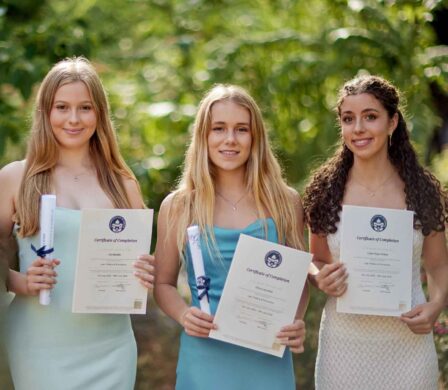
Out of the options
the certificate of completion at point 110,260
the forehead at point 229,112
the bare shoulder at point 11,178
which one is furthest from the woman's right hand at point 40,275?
the forehead at point 229,112

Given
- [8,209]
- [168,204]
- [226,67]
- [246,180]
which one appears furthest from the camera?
[226,67]

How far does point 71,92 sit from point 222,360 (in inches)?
61.8

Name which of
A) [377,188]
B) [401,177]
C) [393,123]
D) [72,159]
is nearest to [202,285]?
[72,159]

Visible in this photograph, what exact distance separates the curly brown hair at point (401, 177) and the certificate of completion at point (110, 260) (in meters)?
0.97

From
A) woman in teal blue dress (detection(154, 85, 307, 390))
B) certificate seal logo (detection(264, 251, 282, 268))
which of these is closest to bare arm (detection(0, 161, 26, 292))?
woman in teal blue dress (detection(154, 85, 307, 390))

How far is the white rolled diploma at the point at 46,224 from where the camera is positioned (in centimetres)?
439

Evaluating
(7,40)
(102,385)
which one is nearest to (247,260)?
(102,385)

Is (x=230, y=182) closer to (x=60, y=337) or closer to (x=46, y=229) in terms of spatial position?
(x=46, y=229)

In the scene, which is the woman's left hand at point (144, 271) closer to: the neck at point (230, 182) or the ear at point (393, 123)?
the neck at point (230, 182)

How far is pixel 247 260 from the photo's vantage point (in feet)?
14.4

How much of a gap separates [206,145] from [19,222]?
3.37 ft

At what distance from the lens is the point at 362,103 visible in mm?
4805

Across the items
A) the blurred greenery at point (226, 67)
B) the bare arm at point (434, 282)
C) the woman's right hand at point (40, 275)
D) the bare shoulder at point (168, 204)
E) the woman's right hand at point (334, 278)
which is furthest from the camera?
the blurred greenery at point (226, 67)

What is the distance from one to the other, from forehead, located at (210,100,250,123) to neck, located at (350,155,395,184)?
2.23ft
